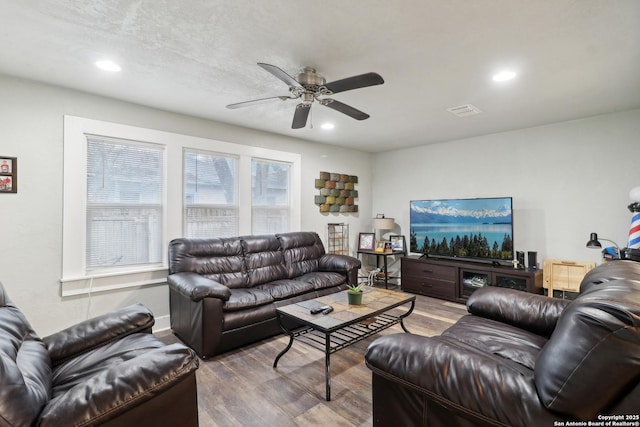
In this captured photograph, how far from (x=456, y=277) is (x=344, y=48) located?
3598 millimetres

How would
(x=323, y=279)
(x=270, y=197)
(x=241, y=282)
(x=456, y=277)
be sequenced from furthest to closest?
1. (x=270, y=197)
2. (x=456, y=277)
3. (x=323, y=279)
4. (x=241, y=282)

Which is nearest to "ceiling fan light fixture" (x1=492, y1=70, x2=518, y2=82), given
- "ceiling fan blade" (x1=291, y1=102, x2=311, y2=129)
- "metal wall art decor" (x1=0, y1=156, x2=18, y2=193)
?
"ceiling fan blade" (x1=291, y1=102, x2=311, y2=129)

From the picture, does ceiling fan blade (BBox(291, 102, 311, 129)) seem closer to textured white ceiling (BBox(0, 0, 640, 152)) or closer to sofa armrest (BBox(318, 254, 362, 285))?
textured white ceiling (BBox(0, 0, 640, 152))

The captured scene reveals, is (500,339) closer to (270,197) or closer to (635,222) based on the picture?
(635,222)

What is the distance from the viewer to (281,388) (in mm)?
2164

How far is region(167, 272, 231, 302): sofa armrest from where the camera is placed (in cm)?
251

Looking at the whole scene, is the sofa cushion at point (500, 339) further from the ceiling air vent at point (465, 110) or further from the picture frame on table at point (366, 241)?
the picture frame on table at point (366, 241)

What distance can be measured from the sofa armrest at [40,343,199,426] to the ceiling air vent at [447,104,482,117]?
3450mm

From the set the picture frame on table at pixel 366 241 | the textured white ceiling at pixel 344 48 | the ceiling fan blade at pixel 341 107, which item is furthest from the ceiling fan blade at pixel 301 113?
the picture frame on table at pixel 366 241

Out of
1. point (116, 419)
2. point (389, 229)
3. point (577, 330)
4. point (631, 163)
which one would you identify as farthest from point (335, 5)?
point (389, 229)

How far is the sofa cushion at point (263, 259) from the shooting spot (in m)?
3.55

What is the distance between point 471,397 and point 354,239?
4509 mm

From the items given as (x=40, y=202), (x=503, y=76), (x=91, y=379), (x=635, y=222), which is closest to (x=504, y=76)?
(x=503, y=76)

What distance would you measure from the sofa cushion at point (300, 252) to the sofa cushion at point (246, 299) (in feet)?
2.74
